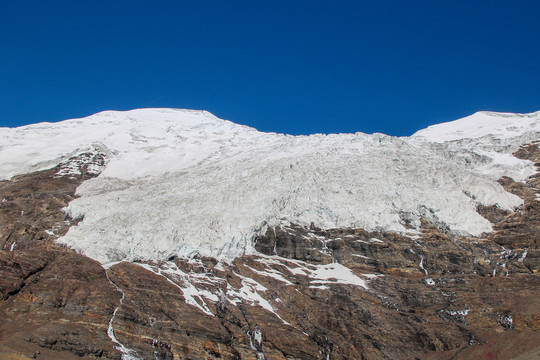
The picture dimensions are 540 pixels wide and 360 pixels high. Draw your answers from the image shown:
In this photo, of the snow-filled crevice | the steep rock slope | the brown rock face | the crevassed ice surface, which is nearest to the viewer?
the snow-filled crevice

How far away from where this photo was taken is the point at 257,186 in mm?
77500

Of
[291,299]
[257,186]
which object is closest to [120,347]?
[291,299]

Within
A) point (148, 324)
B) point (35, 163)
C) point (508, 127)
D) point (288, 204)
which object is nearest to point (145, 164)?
point (35, 163)

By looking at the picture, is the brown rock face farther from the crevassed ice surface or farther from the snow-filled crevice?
the crevassed ice surface

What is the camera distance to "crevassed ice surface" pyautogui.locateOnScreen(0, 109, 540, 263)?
65.9 m

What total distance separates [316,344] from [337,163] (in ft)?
148

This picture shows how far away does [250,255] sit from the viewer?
210ft

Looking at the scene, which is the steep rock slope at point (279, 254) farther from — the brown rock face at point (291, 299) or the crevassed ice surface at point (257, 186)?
the crevassed ice surface at point (257, 186)

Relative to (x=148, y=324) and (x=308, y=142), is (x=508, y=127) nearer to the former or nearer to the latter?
(x=308, y=142)

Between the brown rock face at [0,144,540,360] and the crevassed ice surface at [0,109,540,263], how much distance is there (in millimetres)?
3599

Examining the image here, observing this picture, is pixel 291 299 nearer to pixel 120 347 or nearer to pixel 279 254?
pixel 279 254

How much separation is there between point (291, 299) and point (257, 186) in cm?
2763

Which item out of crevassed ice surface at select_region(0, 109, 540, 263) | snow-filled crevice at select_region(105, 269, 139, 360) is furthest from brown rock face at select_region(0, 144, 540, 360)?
crevassed ice surface at select_region(0, 109, 540, 263)

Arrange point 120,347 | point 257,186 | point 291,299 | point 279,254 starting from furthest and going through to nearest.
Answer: point 257,186 < point 279,254 < point 291,299 < point 120,347
